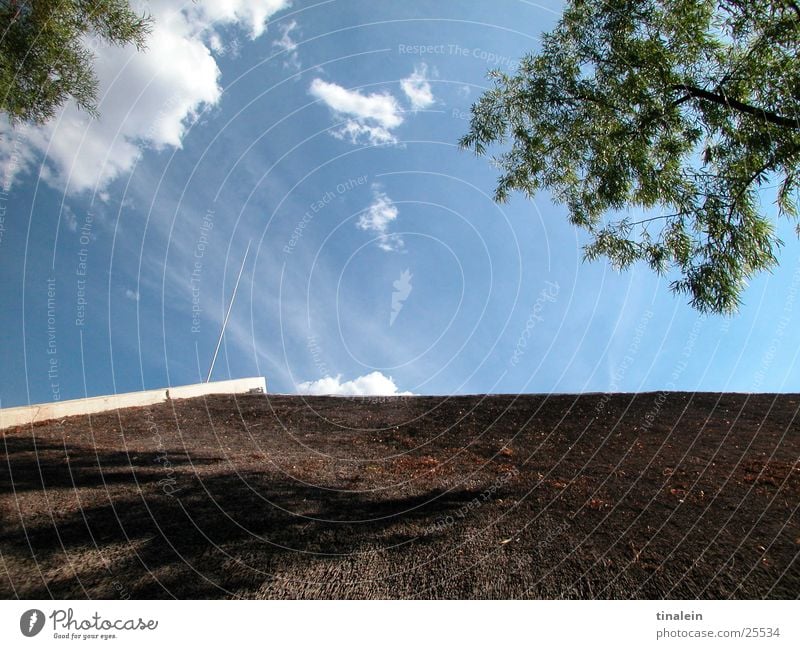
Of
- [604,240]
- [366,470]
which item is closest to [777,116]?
[604,240]

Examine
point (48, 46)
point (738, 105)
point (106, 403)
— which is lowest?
point (106, 403)

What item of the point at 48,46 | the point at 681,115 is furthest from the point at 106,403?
the point at 681,115

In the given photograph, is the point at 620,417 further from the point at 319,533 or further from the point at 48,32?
the point at 48,32

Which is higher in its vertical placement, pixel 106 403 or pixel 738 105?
pixel 738 105

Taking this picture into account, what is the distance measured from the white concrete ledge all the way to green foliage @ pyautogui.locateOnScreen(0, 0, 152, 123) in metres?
7.47

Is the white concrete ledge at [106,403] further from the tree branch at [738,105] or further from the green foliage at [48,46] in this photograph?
the tree branch at [738,105]

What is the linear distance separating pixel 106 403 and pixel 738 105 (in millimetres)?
17532

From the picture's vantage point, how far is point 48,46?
8547mm

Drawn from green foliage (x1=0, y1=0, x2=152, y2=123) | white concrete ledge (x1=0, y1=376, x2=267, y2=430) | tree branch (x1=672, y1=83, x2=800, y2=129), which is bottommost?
white concrete ledge (x1=0, y1=376, x2=267, y2=430)

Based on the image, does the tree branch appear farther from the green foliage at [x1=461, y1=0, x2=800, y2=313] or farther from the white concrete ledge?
the white concrete ledge

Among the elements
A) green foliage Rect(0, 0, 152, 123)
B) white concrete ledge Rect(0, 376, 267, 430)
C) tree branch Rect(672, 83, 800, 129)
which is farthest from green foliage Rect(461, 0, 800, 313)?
white concrete ledge Rect(0, 376, 267, 430)

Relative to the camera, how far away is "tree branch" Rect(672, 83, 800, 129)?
6.74 meters

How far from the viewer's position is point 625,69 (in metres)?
8.21

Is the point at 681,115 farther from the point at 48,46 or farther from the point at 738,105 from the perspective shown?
the point at 48,46
